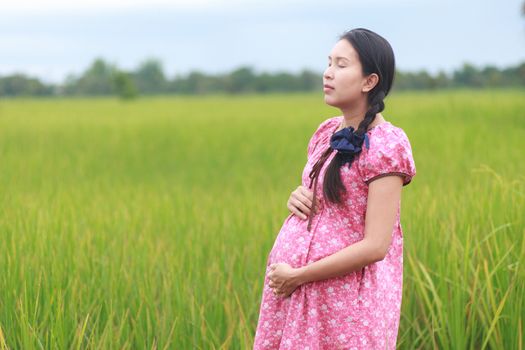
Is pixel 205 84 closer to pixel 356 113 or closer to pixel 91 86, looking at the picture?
pixel 91 86

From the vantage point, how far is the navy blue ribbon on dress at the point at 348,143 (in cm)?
170

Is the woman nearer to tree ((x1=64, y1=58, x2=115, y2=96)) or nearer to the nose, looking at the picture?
the nose

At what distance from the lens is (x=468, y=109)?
1252cm

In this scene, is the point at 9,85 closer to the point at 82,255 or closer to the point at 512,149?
the point at 512,149

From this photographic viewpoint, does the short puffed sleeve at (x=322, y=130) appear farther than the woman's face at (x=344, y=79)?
Yes

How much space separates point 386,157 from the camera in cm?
167

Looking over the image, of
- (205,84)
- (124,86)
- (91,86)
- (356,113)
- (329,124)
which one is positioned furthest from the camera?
(205,84)

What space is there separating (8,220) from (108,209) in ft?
2.69

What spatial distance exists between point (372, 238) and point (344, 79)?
363mm

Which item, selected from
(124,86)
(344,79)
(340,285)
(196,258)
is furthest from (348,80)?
(124,86)

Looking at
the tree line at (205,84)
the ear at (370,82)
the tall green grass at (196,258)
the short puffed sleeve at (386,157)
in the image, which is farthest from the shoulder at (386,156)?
the tree line at (205,84)

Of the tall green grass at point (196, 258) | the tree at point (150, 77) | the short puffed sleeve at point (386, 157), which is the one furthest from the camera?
the tree at point (150, 77)

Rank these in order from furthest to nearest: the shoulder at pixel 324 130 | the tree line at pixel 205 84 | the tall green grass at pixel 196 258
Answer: the tree line at pixel 205 84, the tall green grass at pixel 196 258, the shoulder at pixel 324 130

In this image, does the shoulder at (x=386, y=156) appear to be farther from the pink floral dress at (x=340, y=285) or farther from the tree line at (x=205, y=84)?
the tree line at (x=205, y=84)
